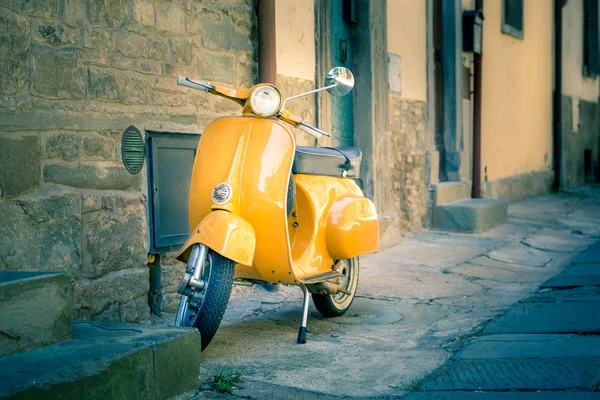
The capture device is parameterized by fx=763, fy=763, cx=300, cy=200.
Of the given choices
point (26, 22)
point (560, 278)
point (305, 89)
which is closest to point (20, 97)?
point (26, 22)

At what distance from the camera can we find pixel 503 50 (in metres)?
11.3

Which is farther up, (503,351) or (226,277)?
(226,277)

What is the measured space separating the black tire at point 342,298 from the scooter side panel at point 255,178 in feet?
2.20

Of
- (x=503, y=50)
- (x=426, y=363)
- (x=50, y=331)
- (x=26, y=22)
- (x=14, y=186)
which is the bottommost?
(x=426, y=363)

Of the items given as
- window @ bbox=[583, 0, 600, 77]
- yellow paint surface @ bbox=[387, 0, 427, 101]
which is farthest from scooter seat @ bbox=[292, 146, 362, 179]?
window @ bbox=[583, 0, 600, 77]

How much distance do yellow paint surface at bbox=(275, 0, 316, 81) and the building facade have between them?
16mm

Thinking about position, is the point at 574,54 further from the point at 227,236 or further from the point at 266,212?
the point at 227,236

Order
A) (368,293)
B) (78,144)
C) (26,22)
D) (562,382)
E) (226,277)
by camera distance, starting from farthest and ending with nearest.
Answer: (368,293) → (78,144) → (26,22) → (226,277) → (562,382)

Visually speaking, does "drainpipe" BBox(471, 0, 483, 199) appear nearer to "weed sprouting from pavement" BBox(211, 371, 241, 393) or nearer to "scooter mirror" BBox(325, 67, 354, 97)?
"scooter mirror" BBox(325, 67, 354, 97)

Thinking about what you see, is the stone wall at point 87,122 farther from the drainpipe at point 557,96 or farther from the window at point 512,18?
the drainpipe at point 557,96

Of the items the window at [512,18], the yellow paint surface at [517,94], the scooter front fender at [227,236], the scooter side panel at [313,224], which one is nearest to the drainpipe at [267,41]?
the scooter side panel at [313,224]

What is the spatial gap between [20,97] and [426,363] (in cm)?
220

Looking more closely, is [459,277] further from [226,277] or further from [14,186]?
[14,186]

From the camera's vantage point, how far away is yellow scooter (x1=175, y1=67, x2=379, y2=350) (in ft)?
10.8
